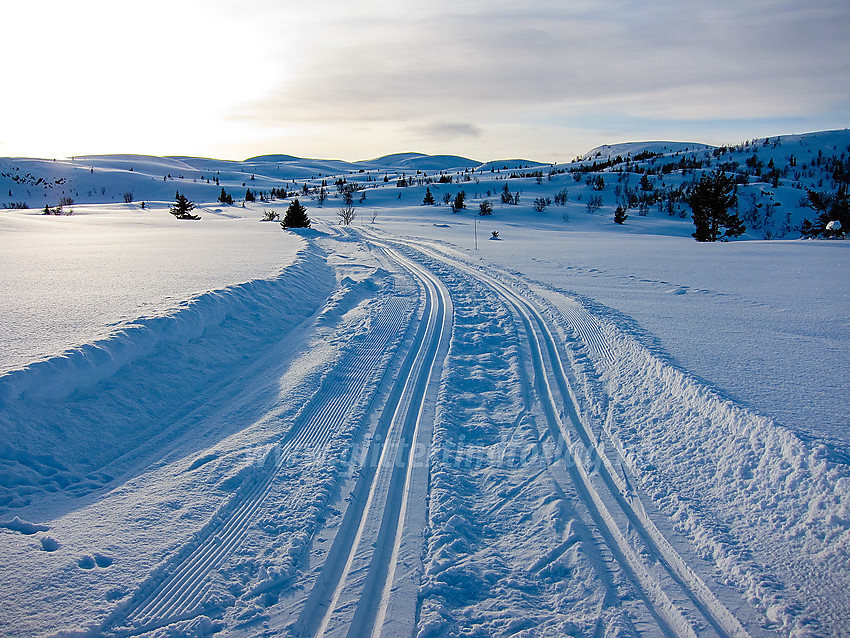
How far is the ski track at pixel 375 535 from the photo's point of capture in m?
2.78

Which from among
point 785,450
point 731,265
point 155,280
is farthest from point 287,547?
point 731,265

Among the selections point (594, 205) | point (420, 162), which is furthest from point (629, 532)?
point (420, 162)

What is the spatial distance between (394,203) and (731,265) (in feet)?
124

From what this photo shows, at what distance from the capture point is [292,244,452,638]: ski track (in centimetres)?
278

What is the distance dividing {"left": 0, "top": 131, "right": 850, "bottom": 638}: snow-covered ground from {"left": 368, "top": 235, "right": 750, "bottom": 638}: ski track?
18 millimetres

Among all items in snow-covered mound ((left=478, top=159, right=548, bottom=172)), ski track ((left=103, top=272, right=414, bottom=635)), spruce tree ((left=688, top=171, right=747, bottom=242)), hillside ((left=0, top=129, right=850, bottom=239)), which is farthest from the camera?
snow-covered mound ((left=478, top=159, right=548, bottom=172))

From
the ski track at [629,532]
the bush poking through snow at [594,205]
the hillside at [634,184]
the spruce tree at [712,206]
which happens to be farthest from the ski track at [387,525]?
the bush poking through snow at [594,205]

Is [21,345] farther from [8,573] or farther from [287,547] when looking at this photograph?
[287,547]

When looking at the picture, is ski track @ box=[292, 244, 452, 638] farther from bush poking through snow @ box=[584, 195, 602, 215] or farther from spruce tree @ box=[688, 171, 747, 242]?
bush poking through snow @ box=[584, 195, 602, 215]

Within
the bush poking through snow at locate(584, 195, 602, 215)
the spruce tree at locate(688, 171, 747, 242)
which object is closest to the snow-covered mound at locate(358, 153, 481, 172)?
the bush poking through snow at locate(584, 195, 602, 215)

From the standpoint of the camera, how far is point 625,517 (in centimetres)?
356

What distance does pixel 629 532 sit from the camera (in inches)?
134

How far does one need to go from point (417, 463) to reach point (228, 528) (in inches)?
64.0

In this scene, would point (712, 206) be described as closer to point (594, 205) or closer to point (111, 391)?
point (594, 205)
